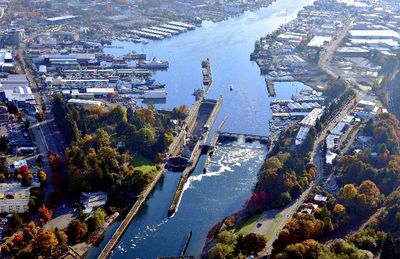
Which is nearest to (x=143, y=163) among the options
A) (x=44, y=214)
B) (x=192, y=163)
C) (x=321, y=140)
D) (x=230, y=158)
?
(x=192, y=163)

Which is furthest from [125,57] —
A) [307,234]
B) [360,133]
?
[307,234]

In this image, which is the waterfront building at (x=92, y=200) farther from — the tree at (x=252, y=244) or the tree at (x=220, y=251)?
the tree at (x=252, y=244)

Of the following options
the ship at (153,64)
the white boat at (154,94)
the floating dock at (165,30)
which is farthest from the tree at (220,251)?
the floating dock at (165,30)

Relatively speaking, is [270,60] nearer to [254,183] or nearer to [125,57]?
[125,57]

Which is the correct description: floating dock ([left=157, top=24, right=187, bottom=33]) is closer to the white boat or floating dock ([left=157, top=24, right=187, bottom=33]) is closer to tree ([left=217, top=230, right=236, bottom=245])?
the white boat

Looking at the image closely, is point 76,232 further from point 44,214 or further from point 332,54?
point 332,54
